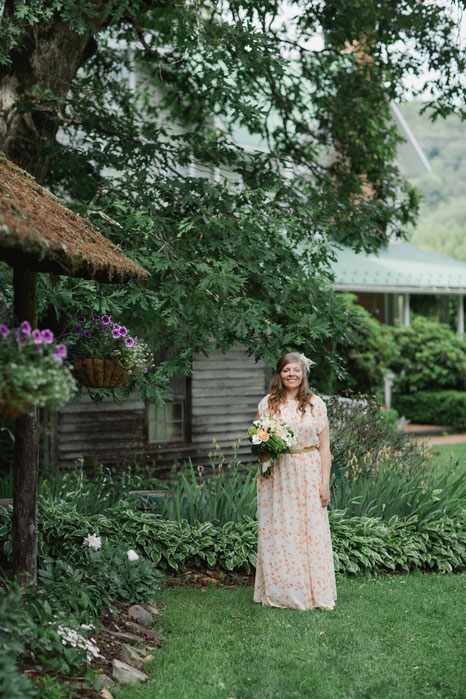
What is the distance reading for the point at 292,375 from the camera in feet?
20.8

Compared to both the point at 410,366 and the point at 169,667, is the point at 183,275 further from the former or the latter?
the point at 410,366

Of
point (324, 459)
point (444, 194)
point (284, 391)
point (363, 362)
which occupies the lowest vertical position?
point (324, 459)

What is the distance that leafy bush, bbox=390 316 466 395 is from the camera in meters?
19.7

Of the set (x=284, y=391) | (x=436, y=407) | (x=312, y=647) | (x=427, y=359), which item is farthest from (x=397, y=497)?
(x=427, y=359)

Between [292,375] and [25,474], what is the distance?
2278 mm

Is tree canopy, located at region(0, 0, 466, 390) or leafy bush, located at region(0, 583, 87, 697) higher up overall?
tree canopy, located at region(0, 0, 466, 390)

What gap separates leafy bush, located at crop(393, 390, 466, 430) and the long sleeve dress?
13.7 meters

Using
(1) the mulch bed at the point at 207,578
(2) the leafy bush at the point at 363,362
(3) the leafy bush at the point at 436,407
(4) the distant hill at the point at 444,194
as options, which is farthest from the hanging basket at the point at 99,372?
(4) the distant hill at the point at 444,194

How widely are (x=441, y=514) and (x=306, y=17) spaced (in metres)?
7.24

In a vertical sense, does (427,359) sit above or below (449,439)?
above

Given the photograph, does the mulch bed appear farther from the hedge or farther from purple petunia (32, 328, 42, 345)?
purple petunia (32, 328, 42, 345)

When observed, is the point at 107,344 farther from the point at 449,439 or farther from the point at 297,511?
the point at 449,439

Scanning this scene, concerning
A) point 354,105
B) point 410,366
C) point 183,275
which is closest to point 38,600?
point 183,275

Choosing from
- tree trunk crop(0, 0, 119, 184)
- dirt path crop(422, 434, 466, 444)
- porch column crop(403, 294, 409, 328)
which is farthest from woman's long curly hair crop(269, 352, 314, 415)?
porch column crop(403, 294, 409, 328)
